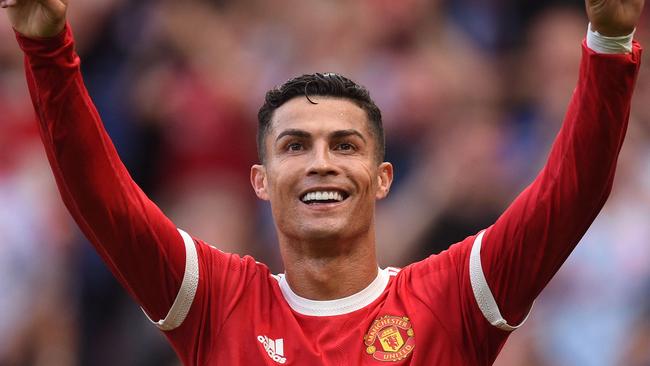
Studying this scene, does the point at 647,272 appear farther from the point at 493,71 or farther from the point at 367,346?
the point at 367,346

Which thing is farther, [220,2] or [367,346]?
[220,2]

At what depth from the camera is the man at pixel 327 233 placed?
340 cm

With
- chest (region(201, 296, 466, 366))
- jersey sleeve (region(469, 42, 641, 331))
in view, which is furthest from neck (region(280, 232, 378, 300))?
jersey sleeve (region(469, 42, 641, 331))

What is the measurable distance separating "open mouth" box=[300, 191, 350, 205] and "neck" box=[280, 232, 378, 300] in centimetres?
15

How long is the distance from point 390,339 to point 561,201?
0.77 metres

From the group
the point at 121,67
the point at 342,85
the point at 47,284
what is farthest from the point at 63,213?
the point at 342,85

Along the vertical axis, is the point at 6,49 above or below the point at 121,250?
above

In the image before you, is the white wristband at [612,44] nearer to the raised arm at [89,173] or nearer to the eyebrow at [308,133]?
the eyebrow at [308,133]

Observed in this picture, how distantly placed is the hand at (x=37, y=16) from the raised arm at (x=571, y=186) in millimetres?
1503

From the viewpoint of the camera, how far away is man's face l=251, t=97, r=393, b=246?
4012mm

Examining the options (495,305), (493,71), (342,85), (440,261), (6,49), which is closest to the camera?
(495,305)

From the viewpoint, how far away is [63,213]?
6402 millimetres

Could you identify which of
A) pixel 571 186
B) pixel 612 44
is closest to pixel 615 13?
pixel 612 44

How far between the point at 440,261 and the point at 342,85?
763 millimetres
